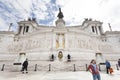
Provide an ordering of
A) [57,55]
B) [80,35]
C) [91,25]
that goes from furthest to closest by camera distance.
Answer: [91,25] → [80,35] → [57,55]

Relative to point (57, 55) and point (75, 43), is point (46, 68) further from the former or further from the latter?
point (75, 43)

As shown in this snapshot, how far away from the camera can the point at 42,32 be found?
2784 centimetres

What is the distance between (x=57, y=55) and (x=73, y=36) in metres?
6.90

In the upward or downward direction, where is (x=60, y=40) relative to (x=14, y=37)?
downward

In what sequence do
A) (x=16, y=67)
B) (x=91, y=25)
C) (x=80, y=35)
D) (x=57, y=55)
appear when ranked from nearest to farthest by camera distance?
(x=16, y=67) → (x=57, y=55) → (x=80, y=35) → (x=91, y=25)

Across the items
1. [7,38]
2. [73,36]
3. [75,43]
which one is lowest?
[75,43]

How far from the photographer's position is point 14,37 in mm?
46906

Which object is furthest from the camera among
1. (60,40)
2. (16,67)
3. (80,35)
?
(80,35)

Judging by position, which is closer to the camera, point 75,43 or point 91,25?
point 75,43

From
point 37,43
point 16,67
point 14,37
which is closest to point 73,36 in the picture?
point 37,43

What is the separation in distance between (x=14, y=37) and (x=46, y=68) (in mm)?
36536

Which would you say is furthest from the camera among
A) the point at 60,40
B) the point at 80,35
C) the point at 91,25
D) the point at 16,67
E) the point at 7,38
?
the point at 91,25

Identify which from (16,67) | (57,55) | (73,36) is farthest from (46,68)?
(73,36)

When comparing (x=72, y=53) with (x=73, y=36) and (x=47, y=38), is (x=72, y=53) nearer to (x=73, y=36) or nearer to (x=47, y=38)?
(x=73, y=36)
